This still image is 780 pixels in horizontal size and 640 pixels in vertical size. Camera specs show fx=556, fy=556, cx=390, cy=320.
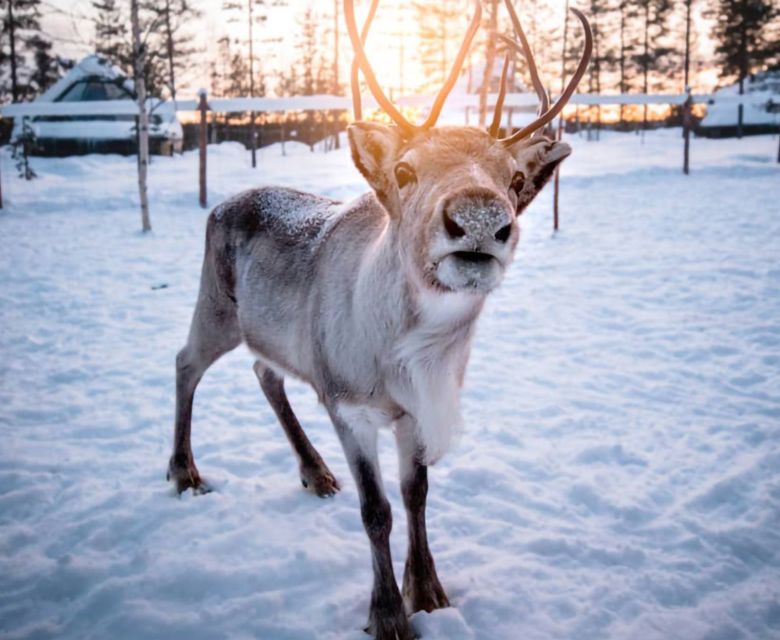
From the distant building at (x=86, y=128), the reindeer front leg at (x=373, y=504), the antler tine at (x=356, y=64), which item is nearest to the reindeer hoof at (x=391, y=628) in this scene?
the reindeer front leg at (x=373, y=504)

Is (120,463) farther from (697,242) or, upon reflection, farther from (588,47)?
(697,242)

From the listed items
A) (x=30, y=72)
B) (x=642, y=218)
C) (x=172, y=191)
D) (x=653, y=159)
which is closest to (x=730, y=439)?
(x=642, y=218)

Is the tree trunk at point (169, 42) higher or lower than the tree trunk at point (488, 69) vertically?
higher

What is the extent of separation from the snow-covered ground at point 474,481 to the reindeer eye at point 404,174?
176cm

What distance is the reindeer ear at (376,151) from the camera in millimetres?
2049

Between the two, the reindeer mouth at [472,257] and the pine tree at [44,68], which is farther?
the pine tree at [44,68]

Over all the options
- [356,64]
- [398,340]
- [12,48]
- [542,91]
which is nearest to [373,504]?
[398,340]

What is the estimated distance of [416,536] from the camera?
8.22 ft

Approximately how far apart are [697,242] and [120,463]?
8.56m

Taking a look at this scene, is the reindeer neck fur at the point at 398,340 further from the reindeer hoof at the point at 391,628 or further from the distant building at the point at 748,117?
the distant building at the point at 748,117

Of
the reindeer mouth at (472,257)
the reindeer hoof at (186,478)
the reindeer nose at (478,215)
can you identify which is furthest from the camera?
the reindeer hoof at (186,478)

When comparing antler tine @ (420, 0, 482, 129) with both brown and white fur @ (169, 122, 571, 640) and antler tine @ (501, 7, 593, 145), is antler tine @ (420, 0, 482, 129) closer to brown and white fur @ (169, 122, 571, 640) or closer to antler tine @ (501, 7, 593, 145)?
brown and white fur @ (169, 122, 571, 640)

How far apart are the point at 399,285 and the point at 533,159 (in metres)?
0.72

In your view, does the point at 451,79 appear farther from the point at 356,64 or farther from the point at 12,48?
the point at 12,48
